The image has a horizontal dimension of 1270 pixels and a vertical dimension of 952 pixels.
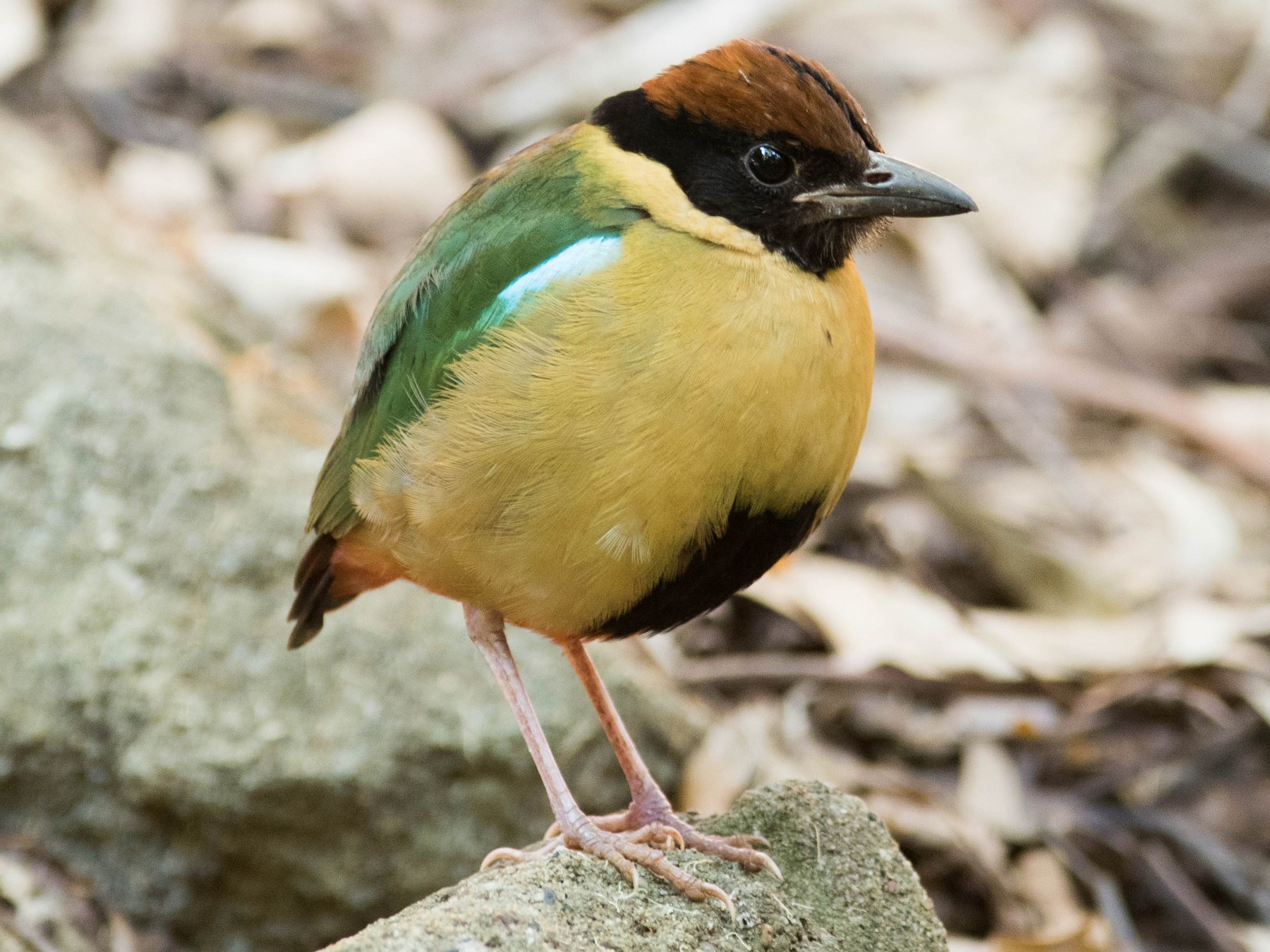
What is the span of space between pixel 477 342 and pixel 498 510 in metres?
0.38

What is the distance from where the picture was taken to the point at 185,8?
8.22m

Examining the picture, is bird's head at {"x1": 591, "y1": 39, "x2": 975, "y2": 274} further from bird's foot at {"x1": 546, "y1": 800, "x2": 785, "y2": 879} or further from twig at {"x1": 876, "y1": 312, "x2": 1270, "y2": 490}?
twig at {"x1": 876, "y1": 312, "x2": 1270, "y2": 490}

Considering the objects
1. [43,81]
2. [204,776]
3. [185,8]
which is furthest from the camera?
[185,8]

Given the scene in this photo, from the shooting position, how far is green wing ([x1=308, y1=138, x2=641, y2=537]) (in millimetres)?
3270

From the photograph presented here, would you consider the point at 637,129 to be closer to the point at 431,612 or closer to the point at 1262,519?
the point at 431,612

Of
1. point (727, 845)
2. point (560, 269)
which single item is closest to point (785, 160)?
point (560, 269)

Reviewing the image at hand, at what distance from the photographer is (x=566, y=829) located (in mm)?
3330

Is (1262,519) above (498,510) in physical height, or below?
below

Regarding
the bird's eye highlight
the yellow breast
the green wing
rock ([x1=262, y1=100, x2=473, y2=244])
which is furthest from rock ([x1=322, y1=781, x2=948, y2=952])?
rock ([x1=262, y1=100, x2=473, y2=244])

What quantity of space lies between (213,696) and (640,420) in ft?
6.14

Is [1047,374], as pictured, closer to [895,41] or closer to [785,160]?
[895,41]

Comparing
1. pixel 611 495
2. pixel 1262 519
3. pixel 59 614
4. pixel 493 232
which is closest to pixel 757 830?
pixel 611 495

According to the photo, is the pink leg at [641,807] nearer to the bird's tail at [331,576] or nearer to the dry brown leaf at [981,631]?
the bird's tail at [331,576]

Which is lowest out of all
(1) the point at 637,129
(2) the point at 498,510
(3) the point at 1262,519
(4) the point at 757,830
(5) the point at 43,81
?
(5) the point at 43,81
